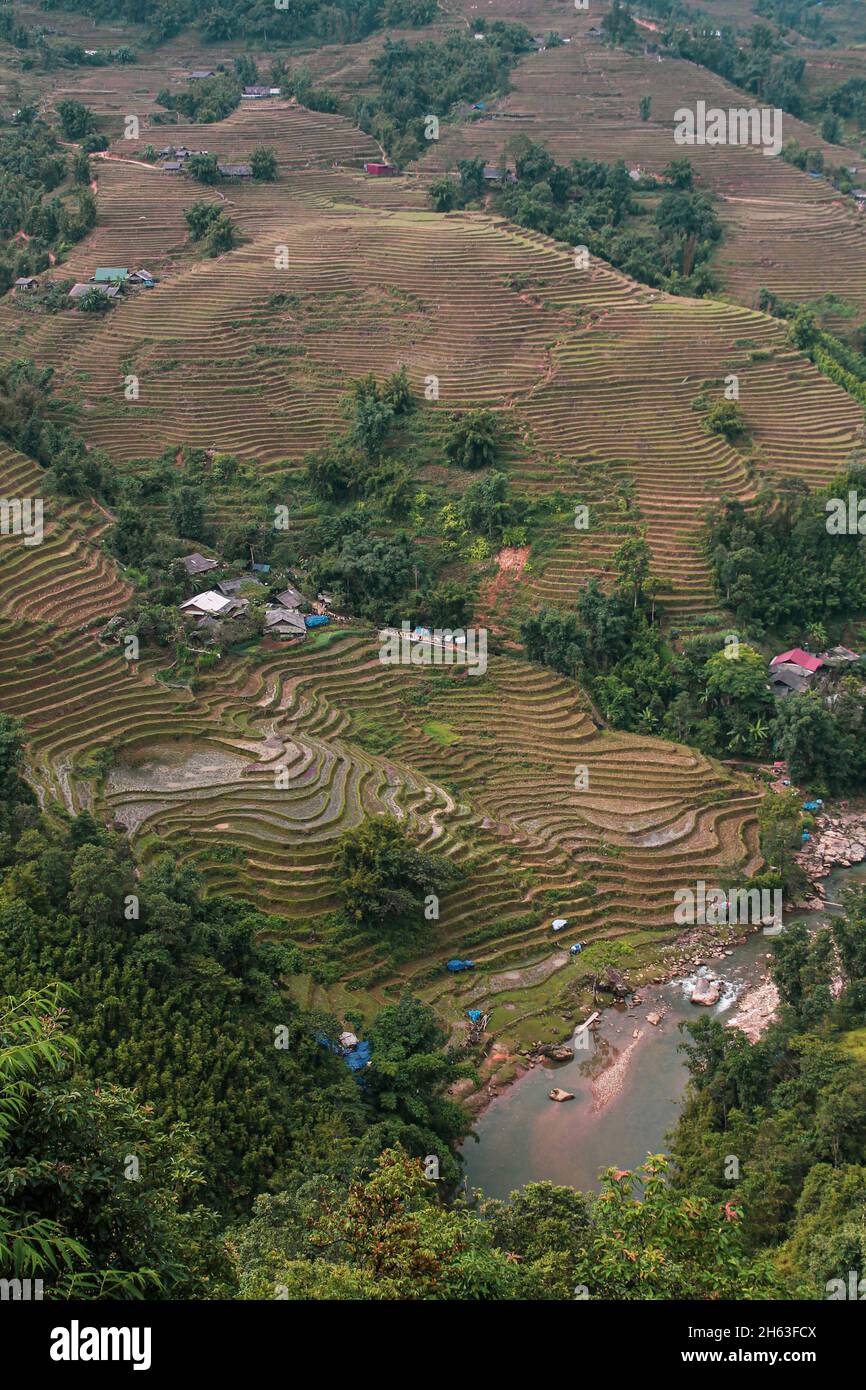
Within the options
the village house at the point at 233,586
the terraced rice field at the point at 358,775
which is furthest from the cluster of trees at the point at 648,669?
the village house at the point at 233,586

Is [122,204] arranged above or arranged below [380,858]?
above

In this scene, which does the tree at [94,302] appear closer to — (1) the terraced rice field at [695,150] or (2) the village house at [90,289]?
(2) the village house at [90,289]

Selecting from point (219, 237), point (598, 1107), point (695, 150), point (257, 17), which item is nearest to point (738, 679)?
point (598, 1107)

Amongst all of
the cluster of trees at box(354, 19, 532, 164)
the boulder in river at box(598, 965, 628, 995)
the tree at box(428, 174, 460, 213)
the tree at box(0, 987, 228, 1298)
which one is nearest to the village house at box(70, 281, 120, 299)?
the tree at box(428, 174, 460, 213)

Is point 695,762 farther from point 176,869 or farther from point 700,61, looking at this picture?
point 700,61

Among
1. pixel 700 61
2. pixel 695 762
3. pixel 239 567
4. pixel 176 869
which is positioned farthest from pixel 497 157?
pixel 176 869

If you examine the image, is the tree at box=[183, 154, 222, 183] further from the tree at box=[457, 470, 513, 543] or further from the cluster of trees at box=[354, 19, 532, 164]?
the tree at box=[457, 470, 513, 543]

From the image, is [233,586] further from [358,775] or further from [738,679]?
[738,679]
